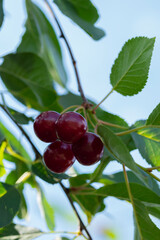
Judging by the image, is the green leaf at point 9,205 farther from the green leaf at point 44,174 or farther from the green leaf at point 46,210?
the green leaf at point 46,210

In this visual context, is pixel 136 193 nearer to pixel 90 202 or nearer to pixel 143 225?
pixel 143 225

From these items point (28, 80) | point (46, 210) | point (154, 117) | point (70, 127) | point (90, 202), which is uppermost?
point (154, 117)

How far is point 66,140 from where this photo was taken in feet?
3.12

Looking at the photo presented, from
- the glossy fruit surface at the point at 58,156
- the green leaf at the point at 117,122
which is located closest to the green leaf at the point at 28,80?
the green leaf at the point at 117,122

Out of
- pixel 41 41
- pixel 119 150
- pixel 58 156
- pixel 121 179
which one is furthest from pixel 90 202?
pixel 41 41

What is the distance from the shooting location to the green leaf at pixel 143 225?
0.94m

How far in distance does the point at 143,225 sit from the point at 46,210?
0.63 metres

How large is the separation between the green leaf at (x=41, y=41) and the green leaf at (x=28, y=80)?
0.23 meters

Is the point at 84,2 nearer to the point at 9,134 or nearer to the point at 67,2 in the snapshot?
the point at 67,2

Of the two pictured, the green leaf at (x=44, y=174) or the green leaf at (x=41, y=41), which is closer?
the green leaf at (x=44, y=174)

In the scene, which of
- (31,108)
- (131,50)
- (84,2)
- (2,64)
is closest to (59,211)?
(31,108)

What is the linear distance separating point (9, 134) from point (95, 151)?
0.31 meters

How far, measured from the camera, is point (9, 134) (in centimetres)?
72

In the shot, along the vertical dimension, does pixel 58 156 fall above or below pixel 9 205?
above
